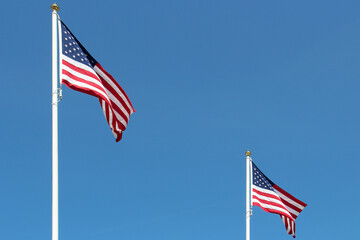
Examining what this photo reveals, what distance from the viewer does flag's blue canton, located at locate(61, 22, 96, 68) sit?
18.4 m

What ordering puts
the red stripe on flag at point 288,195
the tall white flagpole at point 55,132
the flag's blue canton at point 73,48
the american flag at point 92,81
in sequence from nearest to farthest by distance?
the tall white flagpole at point 55,132, the american flag at point 92,81, the flag's blue canton at point 73,48, the red stripe on flag at point 288,195

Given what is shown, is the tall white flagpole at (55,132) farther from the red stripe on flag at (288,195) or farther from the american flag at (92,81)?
the red stripe on flag at (288,195)

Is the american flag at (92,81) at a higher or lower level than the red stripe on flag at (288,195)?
higher

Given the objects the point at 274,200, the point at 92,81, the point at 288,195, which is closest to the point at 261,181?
the point at 274,200

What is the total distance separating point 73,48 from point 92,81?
1.48 meters

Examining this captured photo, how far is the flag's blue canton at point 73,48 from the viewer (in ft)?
60.5

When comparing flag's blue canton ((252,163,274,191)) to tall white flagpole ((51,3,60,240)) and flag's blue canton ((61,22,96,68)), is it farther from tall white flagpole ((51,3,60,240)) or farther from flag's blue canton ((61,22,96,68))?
tall white flagpole ((51,3,60,240))

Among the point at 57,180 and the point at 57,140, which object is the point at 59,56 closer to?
the point at 57,140

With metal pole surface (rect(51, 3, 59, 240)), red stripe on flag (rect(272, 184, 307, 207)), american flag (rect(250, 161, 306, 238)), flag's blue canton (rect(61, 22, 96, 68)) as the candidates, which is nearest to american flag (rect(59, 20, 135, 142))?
flag's blue canton (rect(61, 22, 96, 68))

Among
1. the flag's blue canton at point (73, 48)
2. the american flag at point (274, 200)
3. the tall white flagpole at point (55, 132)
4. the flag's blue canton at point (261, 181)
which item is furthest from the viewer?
the flag's blue canton at point (261, 181)

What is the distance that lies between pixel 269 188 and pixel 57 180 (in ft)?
56.5

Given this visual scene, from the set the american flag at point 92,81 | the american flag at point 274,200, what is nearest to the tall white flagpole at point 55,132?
the american flag at point 92,81

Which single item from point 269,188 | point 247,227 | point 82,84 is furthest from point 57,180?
point 269,188

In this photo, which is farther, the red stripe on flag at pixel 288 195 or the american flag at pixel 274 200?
the red stripe on flag at pixel 288 195
